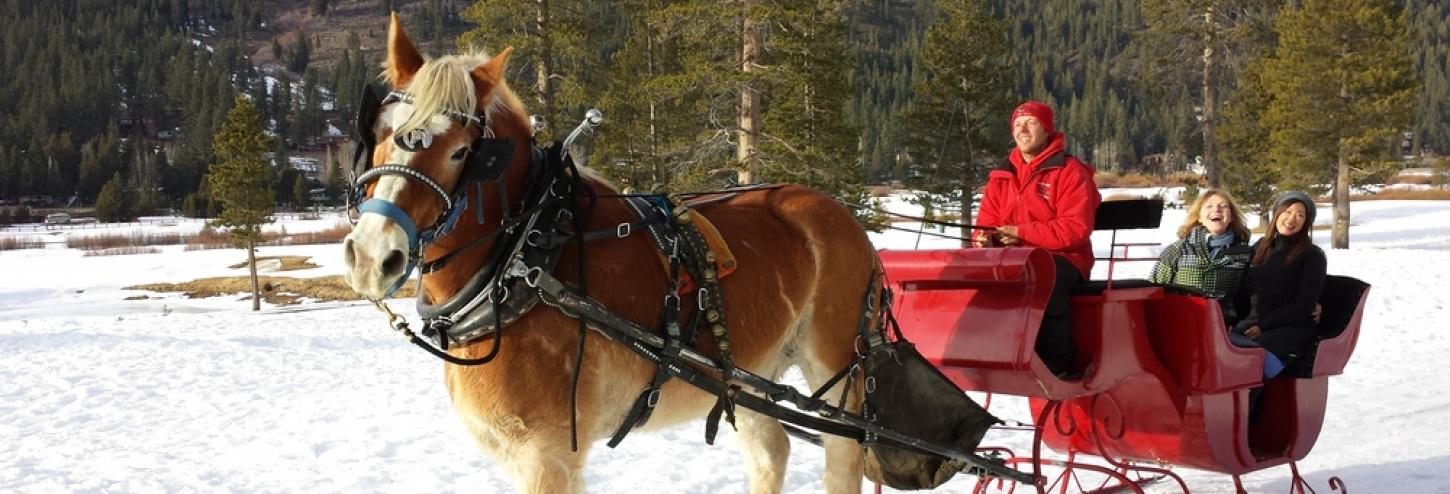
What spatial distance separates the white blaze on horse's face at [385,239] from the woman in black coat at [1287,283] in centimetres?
499

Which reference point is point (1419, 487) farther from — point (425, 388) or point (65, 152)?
point (65, 152)

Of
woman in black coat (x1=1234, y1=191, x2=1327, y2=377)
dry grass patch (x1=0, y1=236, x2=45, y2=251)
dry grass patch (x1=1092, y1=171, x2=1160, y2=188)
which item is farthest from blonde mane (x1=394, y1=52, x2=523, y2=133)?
dry grass patch (x1=1092, y1=171, x2=1160, y2=188)

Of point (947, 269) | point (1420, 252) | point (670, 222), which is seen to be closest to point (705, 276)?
point (670, 222)

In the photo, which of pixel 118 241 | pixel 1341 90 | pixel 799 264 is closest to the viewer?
pixel 799 264

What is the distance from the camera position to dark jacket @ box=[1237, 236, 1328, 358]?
229 inches

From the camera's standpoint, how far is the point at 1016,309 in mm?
4766

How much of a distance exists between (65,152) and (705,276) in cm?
13541

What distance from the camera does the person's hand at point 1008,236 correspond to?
5145mm

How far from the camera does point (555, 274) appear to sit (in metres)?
3.38

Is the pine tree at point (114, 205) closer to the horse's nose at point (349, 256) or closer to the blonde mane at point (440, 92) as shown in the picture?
the blonde mane at point (440, 92)

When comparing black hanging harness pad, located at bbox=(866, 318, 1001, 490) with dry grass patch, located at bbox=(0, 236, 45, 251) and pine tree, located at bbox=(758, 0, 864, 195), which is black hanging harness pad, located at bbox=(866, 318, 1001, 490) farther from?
dry grass patch, located at bbox=(0, 236, 45, 251)

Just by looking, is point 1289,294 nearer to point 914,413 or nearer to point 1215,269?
point 1215,269

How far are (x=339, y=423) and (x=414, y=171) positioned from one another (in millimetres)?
6923

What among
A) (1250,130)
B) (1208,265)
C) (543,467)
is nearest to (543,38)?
(1208,265)
